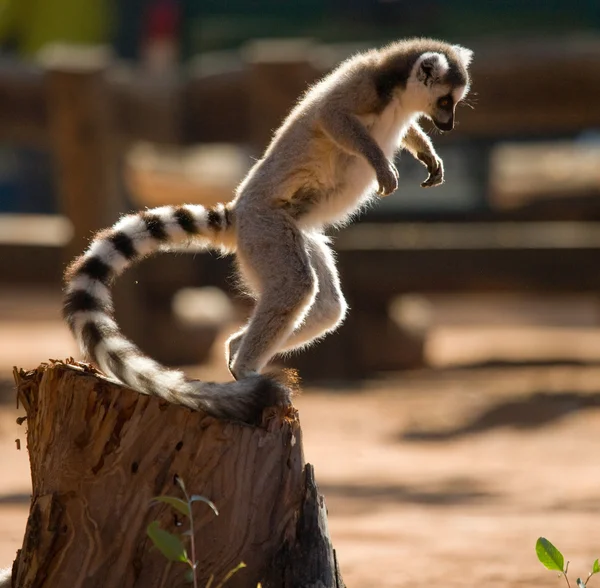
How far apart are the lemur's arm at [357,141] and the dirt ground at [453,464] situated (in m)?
1.72

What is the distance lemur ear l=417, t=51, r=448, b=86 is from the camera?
5109 mm

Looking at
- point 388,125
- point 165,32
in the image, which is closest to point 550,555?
point 388,125

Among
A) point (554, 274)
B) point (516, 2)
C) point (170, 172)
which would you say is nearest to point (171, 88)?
point (554, 274)

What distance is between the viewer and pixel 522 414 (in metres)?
9.49

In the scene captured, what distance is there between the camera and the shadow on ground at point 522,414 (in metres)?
9.05

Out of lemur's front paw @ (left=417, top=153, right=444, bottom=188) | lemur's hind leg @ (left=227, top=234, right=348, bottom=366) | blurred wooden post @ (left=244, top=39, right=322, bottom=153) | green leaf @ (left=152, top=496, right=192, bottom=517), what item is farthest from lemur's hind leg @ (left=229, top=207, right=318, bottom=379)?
blurred wooden post @ (left=244, top=39, right=322, bottom=153)

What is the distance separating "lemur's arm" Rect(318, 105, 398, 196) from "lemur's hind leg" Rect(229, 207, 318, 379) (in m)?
0.41

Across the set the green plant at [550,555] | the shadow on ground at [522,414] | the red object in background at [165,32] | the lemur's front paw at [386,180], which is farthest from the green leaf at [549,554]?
the red object in background at [165,32]

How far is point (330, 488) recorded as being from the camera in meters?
7.14

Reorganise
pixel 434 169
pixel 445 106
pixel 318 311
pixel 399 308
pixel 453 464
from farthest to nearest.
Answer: pixel 399 308
pixel 453 464
pixel 434 169
pixel 445 106
pixel 318 311

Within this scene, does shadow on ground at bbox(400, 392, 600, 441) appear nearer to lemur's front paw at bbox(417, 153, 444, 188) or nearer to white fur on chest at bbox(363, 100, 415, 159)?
lemur's front paw at bbox(417, 153, 444, 188)

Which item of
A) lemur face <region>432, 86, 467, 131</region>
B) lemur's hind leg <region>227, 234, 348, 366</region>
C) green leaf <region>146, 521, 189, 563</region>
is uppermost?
lemur face <region>432, 86, 467, 131</region>

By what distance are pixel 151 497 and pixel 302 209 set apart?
5.59ft

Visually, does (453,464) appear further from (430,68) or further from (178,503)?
(178,503)
